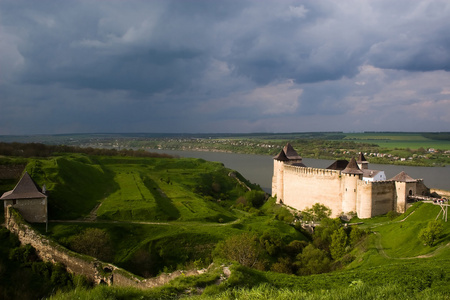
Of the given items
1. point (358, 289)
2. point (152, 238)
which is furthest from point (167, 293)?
point (152, 238)

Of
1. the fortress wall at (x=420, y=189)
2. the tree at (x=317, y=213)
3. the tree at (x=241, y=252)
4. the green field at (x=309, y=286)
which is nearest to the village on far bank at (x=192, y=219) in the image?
the fortress wall at (x=420, y=189)

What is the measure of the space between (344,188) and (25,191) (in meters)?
19.6

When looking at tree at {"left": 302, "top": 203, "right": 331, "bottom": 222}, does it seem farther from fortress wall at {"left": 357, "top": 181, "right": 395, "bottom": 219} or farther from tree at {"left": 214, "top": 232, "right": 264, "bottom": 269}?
tree at {"left": 214, "top": 232, "right": 264, "bottom": 269}

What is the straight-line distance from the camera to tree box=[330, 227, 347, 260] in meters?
18.6

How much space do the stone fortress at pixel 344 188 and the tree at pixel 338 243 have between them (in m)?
4.44

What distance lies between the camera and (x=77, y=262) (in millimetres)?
14312

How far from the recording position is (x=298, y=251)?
19.2 metres

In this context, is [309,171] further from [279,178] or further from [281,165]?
[279,178]

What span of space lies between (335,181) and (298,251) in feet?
28.4

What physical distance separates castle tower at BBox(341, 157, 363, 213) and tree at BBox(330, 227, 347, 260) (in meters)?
4.92

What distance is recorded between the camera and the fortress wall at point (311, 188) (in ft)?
85.8

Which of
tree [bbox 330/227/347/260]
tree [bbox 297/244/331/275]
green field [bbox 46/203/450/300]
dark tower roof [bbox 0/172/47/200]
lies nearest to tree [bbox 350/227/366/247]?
tree [bbox 330/227/347/260]

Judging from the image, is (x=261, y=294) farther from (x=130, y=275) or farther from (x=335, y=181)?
(x=335, y=181)

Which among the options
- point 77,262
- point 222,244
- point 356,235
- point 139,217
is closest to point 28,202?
point 77,262
